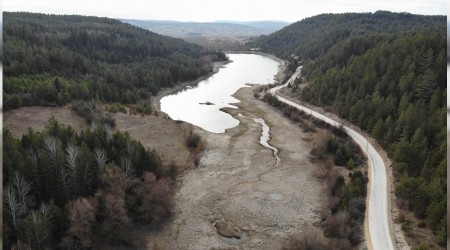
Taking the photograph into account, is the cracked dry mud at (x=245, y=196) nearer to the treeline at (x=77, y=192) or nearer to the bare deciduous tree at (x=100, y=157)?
the treeline at (x=77, y=192)

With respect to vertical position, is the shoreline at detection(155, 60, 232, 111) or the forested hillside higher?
the forested hillside

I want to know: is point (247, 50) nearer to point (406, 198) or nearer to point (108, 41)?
point (108, 41)

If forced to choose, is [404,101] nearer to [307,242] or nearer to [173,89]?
[307,242]

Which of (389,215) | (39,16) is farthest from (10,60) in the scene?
(39,16)

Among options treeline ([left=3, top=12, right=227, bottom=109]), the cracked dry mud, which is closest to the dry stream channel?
the cracked dry mud

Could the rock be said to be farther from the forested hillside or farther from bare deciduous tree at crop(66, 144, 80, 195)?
the forested hillside
